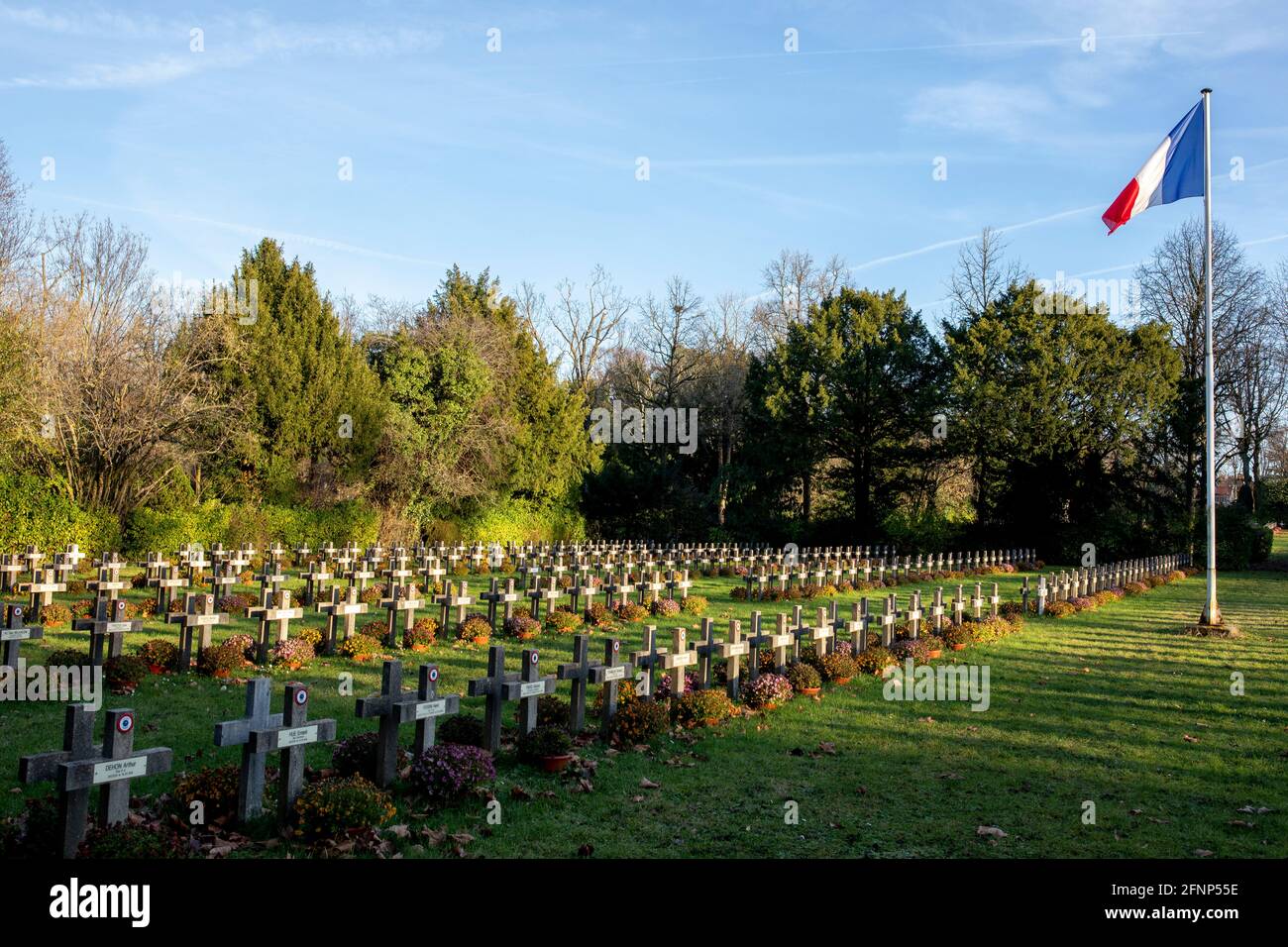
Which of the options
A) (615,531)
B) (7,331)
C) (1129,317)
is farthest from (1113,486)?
(7,331)

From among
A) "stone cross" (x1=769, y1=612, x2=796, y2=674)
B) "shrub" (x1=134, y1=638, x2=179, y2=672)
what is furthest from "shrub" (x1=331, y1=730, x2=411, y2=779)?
"stone cross" (x1=769, y1=612, x2=796, y2=674)

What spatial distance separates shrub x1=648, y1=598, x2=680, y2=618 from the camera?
→ 19016mm

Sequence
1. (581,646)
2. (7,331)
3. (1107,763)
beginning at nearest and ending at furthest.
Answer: (1107,763), (581,646), (7,331)

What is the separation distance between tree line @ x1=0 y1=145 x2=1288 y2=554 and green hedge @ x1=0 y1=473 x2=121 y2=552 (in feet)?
0.29

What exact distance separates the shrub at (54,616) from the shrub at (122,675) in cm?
487

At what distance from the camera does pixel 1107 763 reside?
864 cm

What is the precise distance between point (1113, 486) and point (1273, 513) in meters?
12.0

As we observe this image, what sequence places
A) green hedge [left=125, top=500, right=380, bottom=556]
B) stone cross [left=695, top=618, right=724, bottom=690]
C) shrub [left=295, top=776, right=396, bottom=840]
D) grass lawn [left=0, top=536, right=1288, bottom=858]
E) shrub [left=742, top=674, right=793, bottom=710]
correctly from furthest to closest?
green hedge [left=125, top=500, right=380, bottom=556] → stone cross [left=695, top=618, right=724, bottom=690] → shrub [left=742, top=674, right=793, bottom=710] → grass lawn [left=0, top=536, right=1288, bottom=858] → shrub [left=295, top=776, right=396, bottom=840]

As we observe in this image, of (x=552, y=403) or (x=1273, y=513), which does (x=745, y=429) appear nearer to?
(x=552, y=403)

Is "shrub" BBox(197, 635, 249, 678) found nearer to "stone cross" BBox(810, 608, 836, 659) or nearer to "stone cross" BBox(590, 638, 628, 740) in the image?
"stone cross" BBox(590, 638, 628, 740)

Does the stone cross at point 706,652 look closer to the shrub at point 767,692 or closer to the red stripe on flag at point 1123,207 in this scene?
the shrub at point 767,692

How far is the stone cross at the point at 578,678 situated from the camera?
936cm

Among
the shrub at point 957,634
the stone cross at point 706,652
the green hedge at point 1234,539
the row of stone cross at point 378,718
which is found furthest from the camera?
the green hedge at point 1234,539

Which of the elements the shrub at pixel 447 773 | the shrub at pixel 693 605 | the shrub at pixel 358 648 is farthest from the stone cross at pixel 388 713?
the shrub at pixel 693 605
